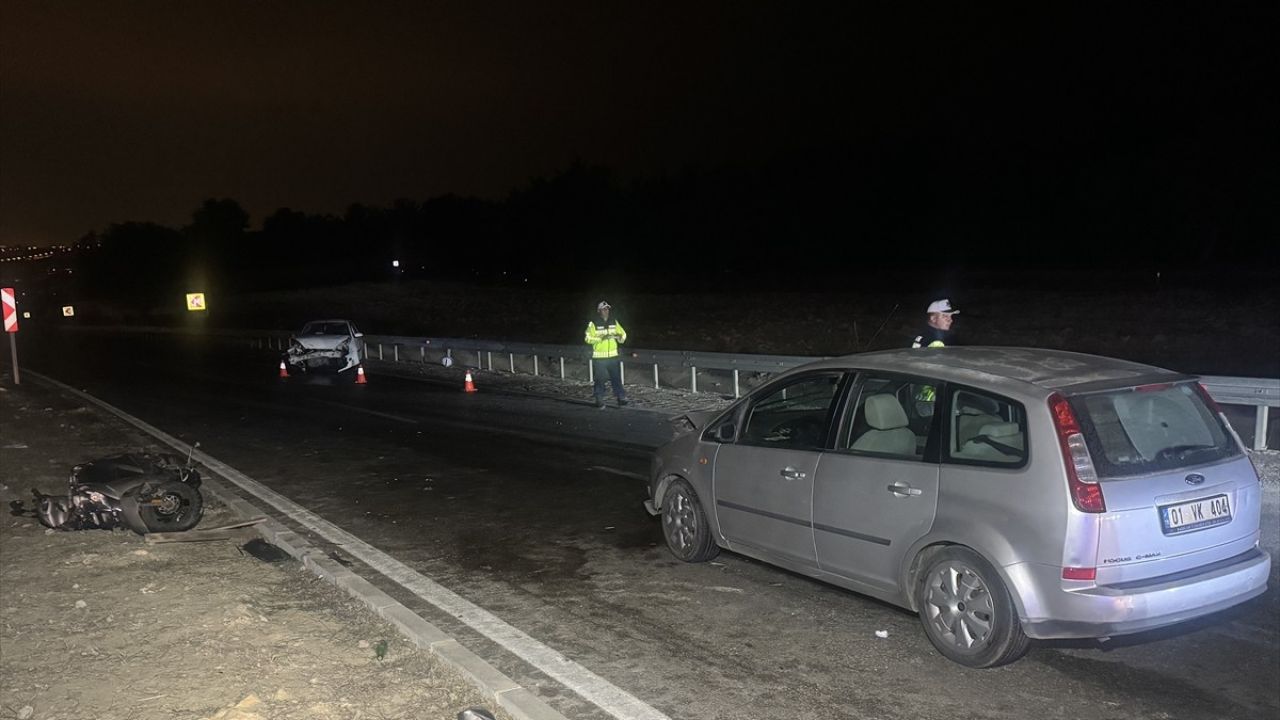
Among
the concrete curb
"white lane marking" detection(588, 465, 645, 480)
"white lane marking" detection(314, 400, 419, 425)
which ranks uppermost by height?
the concrete curb

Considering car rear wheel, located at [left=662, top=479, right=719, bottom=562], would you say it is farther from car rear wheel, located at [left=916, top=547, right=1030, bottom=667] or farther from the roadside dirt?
the roadside dirt

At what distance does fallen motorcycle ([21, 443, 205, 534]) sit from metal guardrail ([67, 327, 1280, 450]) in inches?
308

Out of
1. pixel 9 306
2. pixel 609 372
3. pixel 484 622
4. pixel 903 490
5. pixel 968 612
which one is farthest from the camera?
pixel 9 306

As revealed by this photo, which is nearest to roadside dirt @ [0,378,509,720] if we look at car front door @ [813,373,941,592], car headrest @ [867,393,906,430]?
car front door @ [813,373,941,592]

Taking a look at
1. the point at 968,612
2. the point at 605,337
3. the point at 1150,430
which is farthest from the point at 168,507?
the point at 605,337

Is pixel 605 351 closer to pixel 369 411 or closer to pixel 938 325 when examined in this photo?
pixel 369 411

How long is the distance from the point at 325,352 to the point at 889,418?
2218cm

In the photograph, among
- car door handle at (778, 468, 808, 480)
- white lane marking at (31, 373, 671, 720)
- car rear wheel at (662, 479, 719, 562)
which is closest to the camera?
white lane marking at (31, 373, 671, 720)

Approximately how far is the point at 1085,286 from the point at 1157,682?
36.0 metres

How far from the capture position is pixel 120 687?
4.97m

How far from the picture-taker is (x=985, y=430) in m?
5.05

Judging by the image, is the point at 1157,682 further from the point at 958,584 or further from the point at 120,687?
the point at 120,687

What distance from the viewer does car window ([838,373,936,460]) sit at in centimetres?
538

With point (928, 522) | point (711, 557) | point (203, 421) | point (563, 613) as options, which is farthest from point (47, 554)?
point (203, 421)
